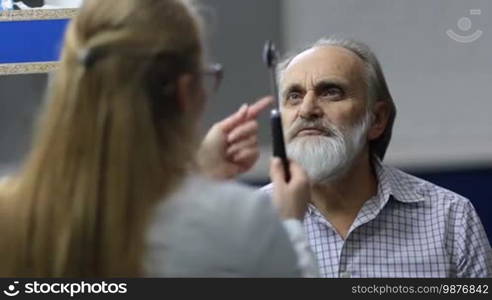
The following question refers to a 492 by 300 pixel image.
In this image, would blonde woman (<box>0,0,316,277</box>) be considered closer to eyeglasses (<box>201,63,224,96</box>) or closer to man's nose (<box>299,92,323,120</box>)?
eyeglasses (<box>201,63,224,96</box>)

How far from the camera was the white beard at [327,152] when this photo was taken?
2.20 m

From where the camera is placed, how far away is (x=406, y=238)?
2156mm

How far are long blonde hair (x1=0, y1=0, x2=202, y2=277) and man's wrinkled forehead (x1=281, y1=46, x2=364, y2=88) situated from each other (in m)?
1.09

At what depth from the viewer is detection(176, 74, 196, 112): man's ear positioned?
1.22m

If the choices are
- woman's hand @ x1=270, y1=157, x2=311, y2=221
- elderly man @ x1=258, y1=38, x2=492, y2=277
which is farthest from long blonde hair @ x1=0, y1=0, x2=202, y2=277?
elderly man @ x1=258, y1=38, x2=492, y2=277

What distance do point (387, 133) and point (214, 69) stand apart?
3.78ft

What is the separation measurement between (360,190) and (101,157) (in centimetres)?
119

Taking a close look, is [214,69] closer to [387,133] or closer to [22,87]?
[387,133]

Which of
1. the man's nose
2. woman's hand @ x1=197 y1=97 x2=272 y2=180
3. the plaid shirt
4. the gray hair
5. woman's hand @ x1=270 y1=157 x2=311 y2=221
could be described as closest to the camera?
woman's hand @ x1=270 y1=157 x2=311 y2=221

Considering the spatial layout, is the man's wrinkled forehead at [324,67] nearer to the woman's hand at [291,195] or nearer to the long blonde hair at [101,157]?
the woman's hand at [291,195]

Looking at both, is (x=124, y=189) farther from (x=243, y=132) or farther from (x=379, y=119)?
(x=379, y=119)

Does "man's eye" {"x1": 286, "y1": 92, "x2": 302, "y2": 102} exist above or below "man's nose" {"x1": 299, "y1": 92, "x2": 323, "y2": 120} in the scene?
above

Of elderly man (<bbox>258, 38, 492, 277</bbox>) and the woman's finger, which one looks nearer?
the woman's finger

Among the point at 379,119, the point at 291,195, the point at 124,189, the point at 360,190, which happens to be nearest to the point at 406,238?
the point at 360,190
